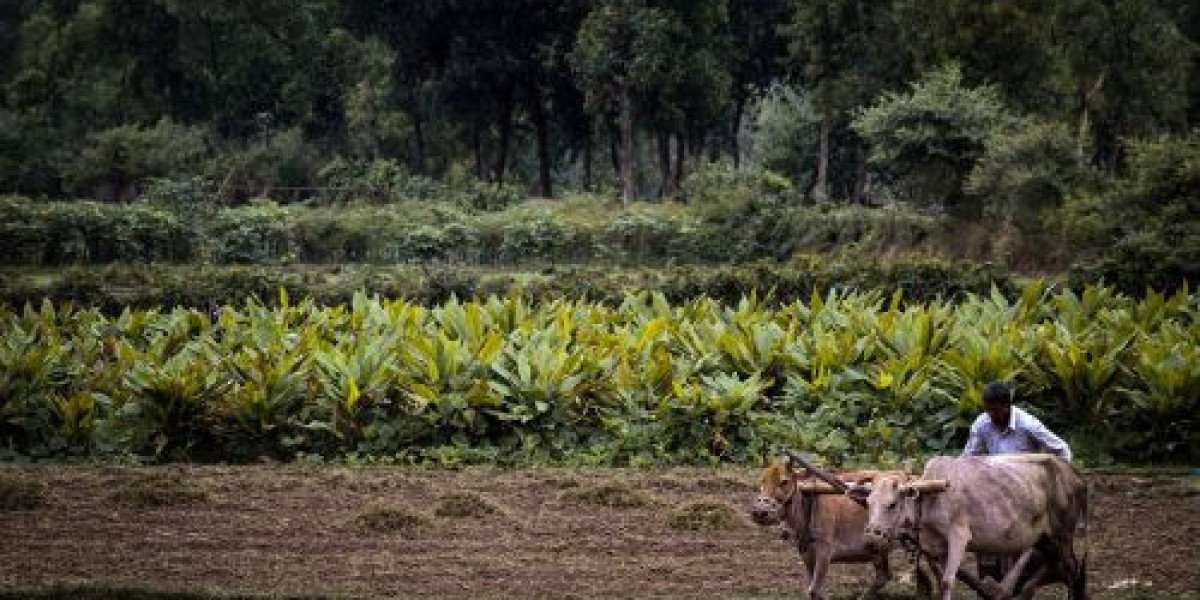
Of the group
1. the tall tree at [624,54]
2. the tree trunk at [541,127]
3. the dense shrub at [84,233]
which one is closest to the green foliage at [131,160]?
the tree trunk at [541,127]

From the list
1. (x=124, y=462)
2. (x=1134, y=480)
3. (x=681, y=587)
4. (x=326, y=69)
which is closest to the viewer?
(x=681, y=587)

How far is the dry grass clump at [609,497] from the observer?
13.1 metres

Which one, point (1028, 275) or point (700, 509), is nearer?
point (700, 509)

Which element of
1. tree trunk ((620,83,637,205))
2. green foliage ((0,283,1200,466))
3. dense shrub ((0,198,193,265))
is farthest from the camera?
tree trunk ((620,83,637,205))

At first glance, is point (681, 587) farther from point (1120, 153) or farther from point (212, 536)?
point (1120, 153)

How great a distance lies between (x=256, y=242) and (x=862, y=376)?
2996cm

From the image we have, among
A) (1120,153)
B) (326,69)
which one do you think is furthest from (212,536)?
(326,69)

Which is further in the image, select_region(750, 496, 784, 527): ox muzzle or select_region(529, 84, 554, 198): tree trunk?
select_region(529, 84, 554, 198): tree trunk

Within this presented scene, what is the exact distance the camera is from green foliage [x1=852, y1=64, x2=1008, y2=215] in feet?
123

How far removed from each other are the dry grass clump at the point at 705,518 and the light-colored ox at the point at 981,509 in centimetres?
381

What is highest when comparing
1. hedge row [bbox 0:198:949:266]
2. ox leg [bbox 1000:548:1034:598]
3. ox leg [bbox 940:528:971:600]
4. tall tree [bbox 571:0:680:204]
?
tall tree [bbox 571:0:680:204]

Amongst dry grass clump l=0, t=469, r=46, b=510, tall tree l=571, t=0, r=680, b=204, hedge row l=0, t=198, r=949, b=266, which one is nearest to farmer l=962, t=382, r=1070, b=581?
dry grass clump l=0, t=469, r=46, b=510

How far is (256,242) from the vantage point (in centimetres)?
4344

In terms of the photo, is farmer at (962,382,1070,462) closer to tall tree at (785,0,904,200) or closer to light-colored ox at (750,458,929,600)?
light-colored ox at (750,458,929,600)
